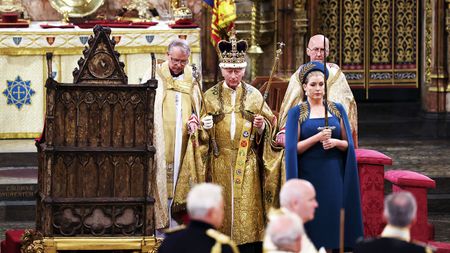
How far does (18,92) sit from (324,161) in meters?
6.02

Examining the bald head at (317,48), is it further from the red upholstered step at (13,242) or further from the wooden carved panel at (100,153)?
the red upholstered step at (13,242)

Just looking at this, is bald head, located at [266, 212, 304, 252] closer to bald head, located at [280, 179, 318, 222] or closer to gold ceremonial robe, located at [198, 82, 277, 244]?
bald head, located at [280, 179, 318, 222]

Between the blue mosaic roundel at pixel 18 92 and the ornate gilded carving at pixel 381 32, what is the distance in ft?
19.5

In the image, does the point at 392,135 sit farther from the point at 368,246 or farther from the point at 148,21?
the point at 368,246

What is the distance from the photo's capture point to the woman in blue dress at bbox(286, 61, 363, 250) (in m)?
10.2

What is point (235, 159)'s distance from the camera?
11.2 metres

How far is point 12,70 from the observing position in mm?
15531

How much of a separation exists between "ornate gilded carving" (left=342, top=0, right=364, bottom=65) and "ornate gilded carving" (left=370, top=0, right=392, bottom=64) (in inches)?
6.1

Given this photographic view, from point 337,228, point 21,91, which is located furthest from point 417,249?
point 21,91

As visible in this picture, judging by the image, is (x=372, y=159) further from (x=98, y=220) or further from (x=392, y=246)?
(x=392, y=246)

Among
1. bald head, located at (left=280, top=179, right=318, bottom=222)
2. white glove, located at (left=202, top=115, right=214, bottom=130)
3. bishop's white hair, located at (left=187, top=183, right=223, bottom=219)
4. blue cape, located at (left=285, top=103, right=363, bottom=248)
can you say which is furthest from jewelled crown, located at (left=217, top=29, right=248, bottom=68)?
bishop's white hair, located at (left=187, top=183, right=223, bottom=219)

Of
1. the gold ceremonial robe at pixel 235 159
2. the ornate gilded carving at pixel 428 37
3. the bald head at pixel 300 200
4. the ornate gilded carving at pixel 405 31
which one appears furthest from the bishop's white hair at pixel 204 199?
the ornate gilded carving at pixel 405 31

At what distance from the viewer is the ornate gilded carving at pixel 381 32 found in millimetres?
19734

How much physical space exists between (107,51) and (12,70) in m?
5.27
